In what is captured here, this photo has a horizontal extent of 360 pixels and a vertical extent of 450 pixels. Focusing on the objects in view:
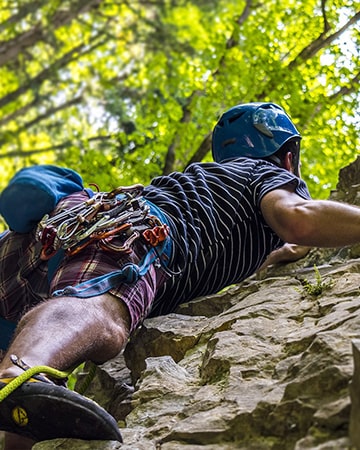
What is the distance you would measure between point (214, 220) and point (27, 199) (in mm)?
1045

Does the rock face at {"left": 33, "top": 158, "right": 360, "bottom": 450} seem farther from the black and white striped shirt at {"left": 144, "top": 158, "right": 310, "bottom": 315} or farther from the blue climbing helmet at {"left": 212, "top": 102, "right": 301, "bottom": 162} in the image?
the blue climbing helmet at {"left": 212, "top": 102, "right": 301, "bottom": 162}

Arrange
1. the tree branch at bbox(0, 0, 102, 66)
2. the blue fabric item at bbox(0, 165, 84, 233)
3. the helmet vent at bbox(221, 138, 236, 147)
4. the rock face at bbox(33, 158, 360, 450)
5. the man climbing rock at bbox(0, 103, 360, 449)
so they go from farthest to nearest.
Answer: the tree branch at bbox(0, 0, 102, 66)
the helmet vent at bbox(221, 138, 236, 147)
the blue fabric item at bbox(0, 165, 84, 233)
the man climbing rock at bbox(0, 103, 360, 449)
the rock face at bbox(33, 158, 360, 450)

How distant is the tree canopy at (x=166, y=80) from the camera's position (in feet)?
27.5

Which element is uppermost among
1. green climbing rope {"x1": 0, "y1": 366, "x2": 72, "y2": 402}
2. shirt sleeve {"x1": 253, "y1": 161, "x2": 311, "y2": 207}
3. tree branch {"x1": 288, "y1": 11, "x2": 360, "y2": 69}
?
green climbing rope {"x1": 0, "y1": 366, "x2": 72, "y2": 402}

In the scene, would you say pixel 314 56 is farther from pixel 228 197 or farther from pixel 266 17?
pixel 228 197

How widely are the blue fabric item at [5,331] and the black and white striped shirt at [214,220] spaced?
0.84 meters

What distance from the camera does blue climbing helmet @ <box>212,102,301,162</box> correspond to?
4434 millimetres

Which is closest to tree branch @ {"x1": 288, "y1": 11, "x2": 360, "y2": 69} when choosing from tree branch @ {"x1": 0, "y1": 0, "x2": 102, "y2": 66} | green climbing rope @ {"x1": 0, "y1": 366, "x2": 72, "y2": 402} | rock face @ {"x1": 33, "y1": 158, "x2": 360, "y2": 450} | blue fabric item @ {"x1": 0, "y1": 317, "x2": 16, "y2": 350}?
rock face @ {"x1": 33, "y1": 158, "x2": 360, "y2": 450}

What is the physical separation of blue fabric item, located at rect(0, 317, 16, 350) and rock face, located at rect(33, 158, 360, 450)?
1.95ft

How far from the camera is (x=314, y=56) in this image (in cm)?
861

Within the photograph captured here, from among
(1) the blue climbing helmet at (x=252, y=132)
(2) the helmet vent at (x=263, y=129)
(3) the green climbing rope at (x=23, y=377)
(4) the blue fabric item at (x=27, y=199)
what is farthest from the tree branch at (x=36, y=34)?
(3) the green climbing rope at (x=23, y=377)

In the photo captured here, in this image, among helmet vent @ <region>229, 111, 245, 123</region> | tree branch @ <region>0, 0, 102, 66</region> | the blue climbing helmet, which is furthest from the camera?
tree branch @ <region>0, 0, 102, 66</region>

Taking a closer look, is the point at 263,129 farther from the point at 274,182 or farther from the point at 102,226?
the point at 102,226

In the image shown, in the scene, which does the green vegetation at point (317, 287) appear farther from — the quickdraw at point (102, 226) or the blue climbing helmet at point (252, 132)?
the blue climbing helmet at point (252, 132)
